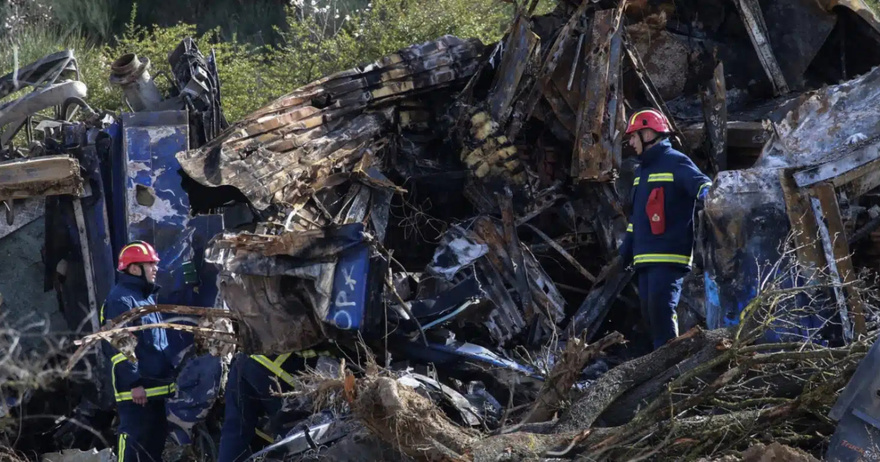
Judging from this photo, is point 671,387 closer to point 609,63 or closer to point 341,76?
point 609,63

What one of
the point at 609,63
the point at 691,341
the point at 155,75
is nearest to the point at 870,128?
the point at 691,341

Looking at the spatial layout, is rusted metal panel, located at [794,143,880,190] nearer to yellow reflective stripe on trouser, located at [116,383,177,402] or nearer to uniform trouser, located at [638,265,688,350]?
uniform trouser, located at [638,265,688,350]

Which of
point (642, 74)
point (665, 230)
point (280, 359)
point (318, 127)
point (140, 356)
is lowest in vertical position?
point (140, 356)

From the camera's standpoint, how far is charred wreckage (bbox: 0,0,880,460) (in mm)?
4590

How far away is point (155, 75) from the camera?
1112cm

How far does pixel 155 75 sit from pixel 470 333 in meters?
5.92

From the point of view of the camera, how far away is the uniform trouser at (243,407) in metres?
5.98

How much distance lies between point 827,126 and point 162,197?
4.91 m

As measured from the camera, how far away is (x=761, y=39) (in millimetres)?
8508

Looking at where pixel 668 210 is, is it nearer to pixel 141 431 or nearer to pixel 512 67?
pixel 512 67

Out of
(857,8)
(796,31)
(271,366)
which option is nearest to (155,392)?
(271,366)

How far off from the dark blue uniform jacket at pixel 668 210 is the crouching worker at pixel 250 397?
210cm

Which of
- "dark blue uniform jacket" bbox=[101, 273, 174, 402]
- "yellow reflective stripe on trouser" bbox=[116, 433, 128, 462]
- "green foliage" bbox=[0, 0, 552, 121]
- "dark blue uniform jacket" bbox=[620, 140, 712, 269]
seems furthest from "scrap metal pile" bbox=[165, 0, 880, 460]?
"green foliage" bbox=[0, 0, 552, 121]

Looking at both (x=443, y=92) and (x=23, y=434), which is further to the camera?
(x=443, y=92)
